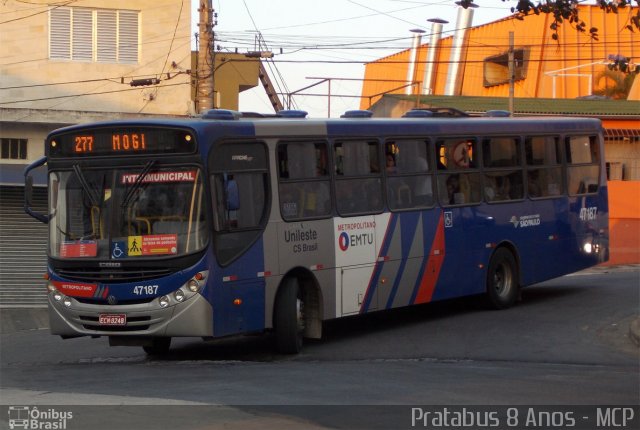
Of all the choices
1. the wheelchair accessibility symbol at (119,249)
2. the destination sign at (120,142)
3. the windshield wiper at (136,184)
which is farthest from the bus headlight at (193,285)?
the destination sign at (120,142)

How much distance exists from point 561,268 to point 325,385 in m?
9.59

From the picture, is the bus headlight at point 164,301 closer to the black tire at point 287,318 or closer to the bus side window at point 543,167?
the black tire at point 287,318

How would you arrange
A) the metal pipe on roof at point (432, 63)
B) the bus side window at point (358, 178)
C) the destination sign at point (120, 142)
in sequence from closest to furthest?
the destination sign at point (120, 142)
the bus side window at point (358, 178)
the metal pipe on roof at point (432, 63)

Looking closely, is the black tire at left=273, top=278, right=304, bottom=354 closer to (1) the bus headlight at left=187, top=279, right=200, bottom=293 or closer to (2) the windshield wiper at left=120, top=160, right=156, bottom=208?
(1) the bus headlight at left=187, top=279, right=200, bottom=293

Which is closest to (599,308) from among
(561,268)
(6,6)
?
(561,268)

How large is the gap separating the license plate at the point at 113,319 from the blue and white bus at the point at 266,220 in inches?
0.6

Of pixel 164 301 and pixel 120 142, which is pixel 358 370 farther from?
pixel 120 142

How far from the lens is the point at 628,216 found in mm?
32469

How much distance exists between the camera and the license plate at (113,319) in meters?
13.0

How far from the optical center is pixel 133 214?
1299 cm

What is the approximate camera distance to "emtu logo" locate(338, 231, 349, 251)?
48.7 feet

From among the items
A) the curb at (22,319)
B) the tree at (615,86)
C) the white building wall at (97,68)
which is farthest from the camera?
the tree at (615,86)

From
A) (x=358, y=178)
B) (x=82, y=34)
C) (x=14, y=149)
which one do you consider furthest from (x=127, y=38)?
(x=358, y=178)

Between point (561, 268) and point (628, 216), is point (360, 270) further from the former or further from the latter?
point (628, 216)
